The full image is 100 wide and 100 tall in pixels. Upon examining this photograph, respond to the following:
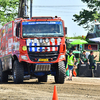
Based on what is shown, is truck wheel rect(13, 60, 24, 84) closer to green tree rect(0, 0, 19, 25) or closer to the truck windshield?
the truck windshield

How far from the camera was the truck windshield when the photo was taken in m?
16.5

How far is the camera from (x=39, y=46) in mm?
16422

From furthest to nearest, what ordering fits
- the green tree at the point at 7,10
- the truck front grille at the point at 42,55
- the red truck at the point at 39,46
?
1. the green tree at the point at 7,10
2. the truck front grille at the point at 42,55
3. the red truck at the point at 39,46

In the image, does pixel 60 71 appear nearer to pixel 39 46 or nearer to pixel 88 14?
pixel 39 46

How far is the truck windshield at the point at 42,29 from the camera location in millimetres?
16484

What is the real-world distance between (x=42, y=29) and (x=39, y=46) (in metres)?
0.84

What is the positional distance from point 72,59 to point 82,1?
35486 mm

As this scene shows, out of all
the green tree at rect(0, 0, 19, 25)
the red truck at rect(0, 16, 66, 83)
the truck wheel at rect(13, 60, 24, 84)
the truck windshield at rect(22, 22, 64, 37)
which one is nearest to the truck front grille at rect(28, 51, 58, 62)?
the red truck at rect(0, 16, 66, 83)

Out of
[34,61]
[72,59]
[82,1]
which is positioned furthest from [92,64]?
[82,1]

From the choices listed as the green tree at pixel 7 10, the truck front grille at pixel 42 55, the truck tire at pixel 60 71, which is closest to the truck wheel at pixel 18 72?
the truck front grille at pixel 42 55

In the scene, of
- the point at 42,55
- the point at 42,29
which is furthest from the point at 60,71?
the point at 42,29

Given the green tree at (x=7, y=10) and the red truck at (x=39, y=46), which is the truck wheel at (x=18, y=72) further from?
the green tree at (x=7, y=10)

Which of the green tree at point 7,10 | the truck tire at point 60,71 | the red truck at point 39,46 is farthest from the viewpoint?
the green tree at point 7,10

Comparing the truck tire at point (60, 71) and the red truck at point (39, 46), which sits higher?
the red truck at point (39, 46)
